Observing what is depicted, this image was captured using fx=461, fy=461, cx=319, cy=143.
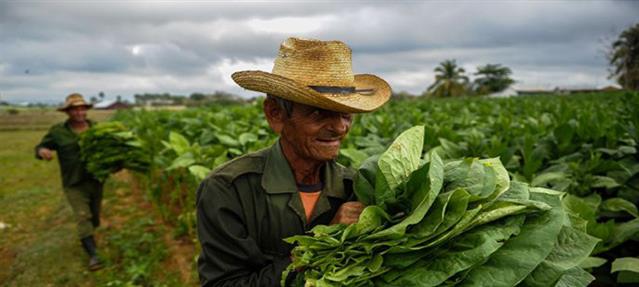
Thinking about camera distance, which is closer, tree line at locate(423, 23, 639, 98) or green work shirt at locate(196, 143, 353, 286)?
green work shirt at locate(196, 143, 353, 286)

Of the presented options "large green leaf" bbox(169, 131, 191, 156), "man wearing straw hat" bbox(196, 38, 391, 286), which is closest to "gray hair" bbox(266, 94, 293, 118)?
"man wearing straw hat" bbox(196, 38, 391, 286)

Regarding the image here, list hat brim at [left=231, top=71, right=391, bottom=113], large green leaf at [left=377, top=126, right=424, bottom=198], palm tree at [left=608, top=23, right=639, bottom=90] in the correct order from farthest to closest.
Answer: palm tree at [left=608, top=23, right=639, bottom=90] < hat brim at [left=231, top=71, right=391, bottom=113] < large green leaf at [left=377, top=126, right=424, bottom=198]

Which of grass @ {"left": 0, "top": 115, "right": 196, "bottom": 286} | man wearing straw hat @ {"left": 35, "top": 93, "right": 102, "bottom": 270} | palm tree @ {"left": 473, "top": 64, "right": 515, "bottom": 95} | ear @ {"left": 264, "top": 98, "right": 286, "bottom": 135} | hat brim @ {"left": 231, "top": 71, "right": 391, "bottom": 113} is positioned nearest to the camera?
hat brim @ {"left": 231, "top": 71, "right": 391, "bottom": 113}

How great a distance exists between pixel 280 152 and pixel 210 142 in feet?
16.2

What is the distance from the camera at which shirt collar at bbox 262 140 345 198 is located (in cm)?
192

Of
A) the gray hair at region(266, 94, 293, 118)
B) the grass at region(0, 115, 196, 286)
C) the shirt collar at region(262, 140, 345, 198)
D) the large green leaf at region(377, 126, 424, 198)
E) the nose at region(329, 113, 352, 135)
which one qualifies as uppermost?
the gray hair at region(266, 94, 293, 118)

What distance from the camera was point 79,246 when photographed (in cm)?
601

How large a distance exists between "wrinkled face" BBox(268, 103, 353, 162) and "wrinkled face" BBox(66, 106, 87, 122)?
4633 mm

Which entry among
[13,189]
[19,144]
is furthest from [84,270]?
[19,144]

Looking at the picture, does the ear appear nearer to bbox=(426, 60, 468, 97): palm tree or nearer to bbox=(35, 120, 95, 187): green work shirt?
bbox=(35, 120, 95, 187): green work shirt

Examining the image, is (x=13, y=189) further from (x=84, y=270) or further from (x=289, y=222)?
(x=289, y=222)

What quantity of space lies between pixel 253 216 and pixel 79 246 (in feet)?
16.8

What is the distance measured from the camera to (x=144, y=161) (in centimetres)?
586

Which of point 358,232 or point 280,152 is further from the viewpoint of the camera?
point 280,152
